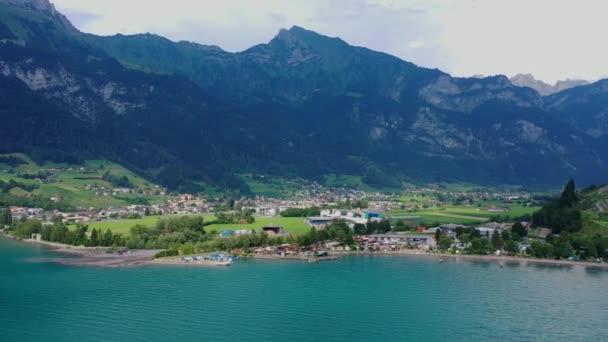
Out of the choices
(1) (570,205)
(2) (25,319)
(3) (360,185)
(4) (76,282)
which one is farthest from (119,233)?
(3) (360,185)

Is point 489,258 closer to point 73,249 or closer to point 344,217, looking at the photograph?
point 344,217

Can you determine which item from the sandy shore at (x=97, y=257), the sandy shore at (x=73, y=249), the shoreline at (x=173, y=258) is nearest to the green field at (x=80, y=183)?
the sandy shore at (x=73, y=249)

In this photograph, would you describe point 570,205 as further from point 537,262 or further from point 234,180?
point 234,180

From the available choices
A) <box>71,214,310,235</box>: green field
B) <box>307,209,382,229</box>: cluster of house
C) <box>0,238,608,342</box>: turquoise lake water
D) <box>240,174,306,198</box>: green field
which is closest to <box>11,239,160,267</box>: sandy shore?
<box>0,238,608,342</box>: turquoise lake water

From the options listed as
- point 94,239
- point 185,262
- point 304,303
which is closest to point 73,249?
point 94,239

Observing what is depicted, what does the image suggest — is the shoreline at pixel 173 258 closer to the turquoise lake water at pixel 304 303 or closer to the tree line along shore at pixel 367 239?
the tree line along shore at pixel 367 239
